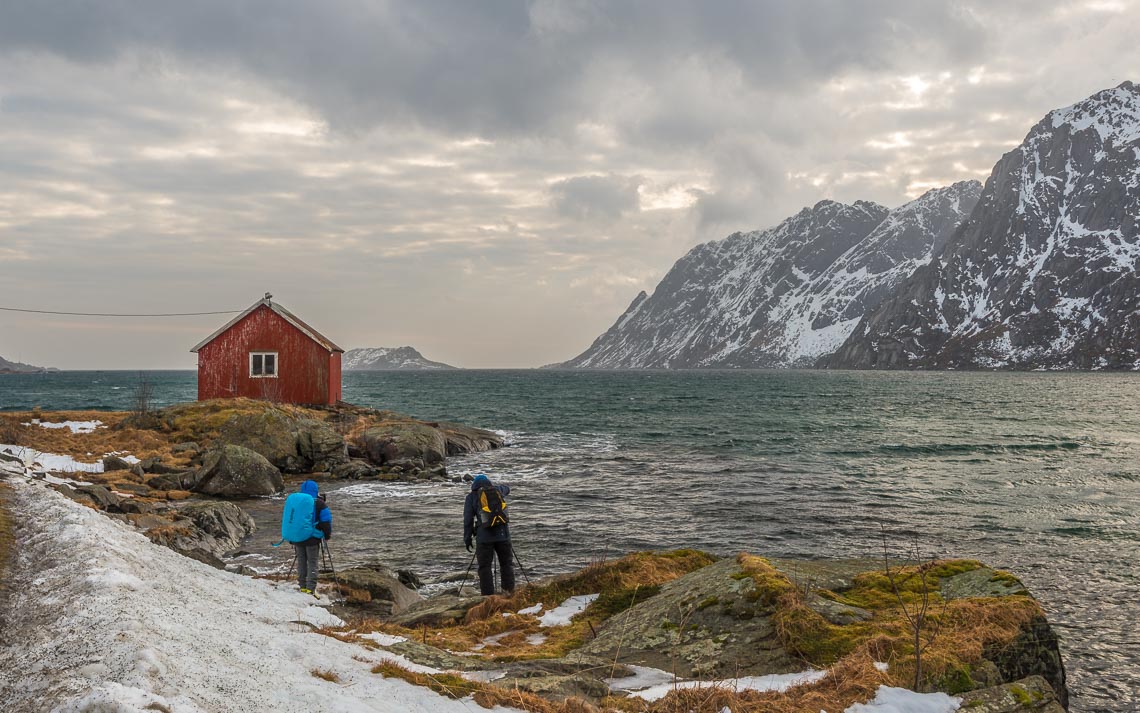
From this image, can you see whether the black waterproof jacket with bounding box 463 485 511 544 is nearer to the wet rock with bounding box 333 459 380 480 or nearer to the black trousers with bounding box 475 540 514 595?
the black trousers with bounding box 475 540 514 595

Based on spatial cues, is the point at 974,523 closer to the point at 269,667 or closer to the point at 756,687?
the point at 756,687

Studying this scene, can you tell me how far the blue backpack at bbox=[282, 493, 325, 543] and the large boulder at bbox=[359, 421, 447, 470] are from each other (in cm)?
2193

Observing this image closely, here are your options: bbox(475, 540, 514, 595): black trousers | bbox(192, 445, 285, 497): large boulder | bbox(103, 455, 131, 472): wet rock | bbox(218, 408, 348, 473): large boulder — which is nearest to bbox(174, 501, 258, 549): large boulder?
bbox(192, 445, 285, 497): large boulder

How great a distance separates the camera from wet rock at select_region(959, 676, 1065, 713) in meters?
6.05

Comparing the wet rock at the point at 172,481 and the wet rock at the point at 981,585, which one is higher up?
the wet rock at the point at 981,585

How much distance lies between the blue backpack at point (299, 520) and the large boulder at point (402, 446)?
21.9 meters

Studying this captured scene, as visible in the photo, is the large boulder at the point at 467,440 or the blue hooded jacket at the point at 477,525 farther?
the large boulder at the point at 467,440

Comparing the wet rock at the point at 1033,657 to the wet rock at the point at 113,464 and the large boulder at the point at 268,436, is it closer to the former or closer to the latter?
the wet rock at the point at 113,464

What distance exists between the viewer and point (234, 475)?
26469 mm

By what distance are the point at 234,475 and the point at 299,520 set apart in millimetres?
15104

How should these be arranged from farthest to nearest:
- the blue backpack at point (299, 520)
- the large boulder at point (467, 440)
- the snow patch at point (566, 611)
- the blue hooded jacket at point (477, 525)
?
the large boulder at point (467, 440) → the blue hooded jacket at point (477, 525) → the blue backpack at point (299, 520) → the snow patch at point (566, 611)

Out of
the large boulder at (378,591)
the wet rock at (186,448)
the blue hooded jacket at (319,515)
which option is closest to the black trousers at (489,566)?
the large boulder at (378,591)

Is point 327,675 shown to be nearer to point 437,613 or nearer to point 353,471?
point 437,613

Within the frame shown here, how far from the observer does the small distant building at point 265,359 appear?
146 feet
